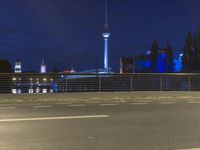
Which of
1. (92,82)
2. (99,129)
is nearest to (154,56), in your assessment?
(92,82)

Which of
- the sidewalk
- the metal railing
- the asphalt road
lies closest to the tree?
the metal railing

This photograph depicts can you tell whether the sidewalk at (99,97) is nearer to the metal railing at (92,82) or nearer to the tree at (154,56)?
the metal railing at (92,82)

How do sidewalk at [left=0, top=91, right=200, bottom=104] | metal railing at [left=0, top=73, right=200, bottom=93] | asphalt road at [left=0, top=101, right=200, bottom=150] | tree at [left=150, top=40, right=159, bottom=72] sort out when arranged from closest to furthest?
asphalt road at [left=0, top=101, right=200, bottom=150] → sidewalk at [left=0, top=91, right=200, bottom=104] → metal railing at [left=0, top=73, right=200, bottom=93] → tree at [left=150, top=40, right=159, bottom=72]

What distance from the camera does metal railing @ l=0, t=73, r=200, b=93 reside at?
22.2 metres

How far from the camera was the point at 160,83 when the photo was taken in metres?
24.4

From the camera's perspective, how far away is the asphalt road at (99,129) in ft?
28.2

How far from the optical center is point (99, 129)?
34.5 ft

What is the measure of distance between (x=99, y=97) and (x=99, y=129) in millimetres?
10042

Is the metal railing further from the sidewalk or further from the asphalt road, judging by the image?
the asphalt road

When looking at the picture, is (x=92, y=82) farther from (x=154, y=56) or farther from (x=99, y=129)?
(x=154, y=56)

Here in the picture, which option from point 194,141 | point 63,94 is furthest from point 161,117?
point 63,94

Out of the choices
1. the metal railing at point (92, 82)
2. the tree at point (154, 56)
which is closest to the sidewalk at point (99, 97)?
the metal railing at point (92, 82)

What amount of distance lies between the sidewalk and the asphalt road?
4.03 metres

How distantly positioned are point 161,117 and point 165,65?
134 meters
